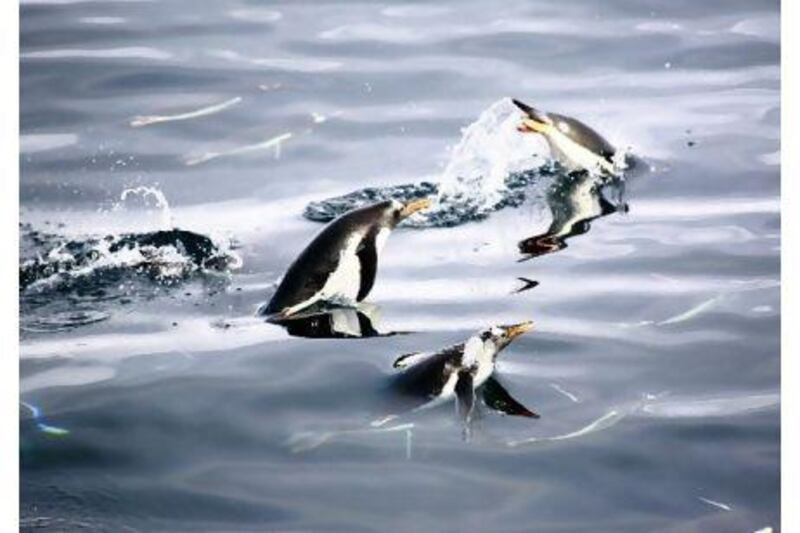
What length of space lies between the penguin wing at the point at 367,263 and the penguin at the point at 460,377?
296mm

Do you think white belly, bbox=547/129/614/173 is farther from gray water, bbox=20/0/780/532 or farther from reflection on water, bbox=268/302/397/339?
reflection on water, bbox=268/302/397/339

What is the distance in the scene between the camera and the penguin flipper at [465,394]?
4.00 meters

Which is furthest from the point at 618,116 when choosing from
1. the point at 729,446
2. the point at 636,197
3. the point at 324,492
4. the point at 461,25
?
the point at 324,492

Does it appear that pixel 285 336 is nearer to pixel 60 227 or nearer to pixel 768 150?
pixel 60 227

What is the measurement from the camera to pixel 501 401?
403cm

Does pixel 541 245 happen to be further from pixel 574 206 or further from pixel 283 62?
pixel 283 62

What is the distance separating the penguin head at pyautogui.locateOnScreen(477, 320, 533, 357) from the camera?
4.11 metres

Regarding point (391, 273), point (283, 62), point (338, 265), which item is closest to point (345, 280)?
point (338, 265)

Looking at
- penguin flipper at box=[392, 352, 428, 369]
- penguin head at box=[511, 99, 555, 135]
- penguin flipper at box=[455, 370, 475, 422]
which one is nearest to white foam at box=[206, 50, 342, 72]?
penguin head at box=[511, 99, 555, 135]

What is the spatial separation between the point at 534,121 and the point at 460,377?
91 cm

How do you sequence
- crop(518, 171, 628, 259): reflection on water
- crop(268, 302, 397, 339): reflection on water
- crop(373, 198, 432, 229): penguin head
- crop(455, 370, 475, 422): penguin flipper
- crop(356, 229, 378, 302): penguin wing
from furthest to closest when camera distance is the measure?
crop(518, 171, 628, 259): reflection on water, crop(373, 198, 432, 229): penguin head, crop(356, 229, 378, 302): penguin wing, crop(268, 302, 397, 339): reflection on water, crop(455, 370, 475, 422): penguin flipper

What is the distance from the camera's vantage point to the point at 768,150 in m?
4.37

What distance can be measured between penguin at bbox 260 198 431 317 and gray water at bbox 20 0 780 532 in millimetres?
59
